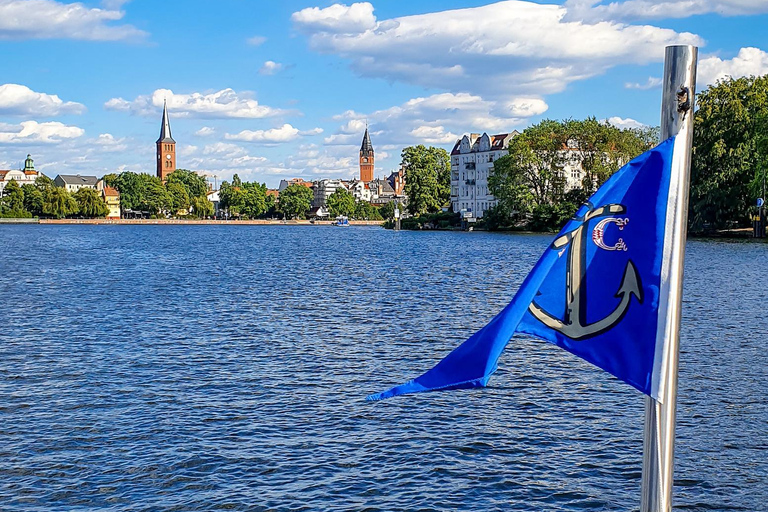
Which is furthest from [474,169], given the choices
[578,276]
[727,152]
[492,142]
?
[578,276]

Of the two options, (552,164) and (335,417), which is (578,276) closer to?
(335,417)

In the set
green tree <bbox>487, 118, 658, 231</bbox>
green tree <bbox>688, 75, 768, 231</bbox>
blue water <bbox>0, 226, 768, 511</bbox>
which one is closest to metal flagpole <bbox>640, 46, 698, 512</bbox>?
blue water <bbox>0, 226, 768, 511</bbox>

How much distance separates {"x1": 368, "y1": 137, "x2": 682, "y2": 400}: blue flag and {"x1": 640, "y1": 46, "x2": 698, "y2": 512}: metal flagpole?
0.04 metres

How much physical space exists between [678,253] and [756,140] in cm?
10287

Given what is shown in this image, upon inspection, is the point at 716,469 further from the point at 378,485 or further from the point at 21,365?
the point at 21,365

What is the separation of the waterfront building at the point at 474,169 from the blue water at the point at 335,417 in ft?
441

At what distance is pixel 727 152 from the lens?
101188 mm

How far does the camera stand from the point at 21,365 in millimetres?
24562

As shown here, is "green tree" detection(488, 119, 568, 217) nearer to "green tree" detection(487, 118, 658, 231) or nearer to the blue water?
"green tree" detection(487, 118, 658, 231)

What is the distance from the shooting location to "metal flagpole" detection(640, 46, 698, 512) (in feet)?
19.9

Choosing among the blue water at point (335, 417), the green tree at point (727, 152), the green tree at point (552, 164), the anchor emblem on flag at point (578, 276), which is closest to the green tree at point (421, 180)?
the green tree at point (552, 164)

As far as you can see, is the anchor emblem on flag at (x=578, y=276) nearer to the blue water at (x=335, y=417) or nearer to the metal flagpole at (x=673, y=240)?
the metal flagpole at (x=673, y=240)

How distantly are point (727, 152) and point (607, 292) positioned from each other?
339 ft

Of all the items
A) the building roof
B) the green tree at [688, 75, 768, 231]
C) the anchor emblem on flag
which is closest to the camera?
the anchor emblem on flag
